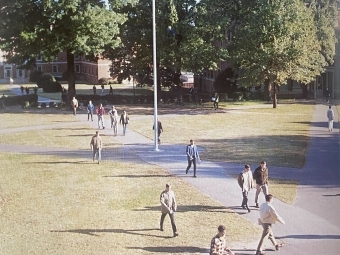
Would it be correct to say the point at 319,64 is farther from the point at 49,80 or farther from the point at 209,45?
the point at 49,80

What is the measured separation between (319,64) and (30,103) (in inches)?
196

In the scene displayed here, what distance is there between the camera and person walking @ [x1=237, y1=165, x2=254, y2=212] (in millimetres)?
7079

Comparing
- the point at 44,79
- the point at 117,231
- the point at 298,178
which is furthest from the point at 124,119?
the point at 298,178

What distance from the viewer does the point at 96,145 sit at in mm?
8109

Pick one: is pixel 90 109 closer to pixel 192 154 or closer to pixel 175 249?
pixel 192 154

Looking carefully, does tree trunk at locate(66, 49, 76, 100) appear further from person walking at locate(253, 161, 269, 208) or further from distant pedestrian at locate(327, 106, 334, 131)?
distant pedestrian at locate(327, 106, 334, 131)

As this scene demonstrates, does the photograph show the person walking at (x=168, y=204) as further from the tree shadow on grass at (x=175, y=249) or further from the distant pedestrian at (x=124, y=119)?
the distant pedestrian at (x=124, y=119)

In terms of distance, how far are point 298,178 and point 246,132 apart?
1.08 m

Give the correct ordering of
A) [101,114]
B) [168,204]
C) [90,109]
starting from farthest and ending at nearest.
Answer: [101,114] → [90,109] → [168,204]

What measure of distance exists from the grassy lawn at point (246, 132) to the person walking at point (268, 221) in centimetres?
152

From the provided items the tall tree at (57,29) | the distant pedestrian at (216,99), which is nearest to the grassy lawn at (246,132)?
the distant pedestrian at (216,99)

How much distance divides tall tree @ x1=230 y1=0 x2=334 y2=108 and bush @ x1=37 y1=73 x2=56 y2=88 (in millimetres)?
2865

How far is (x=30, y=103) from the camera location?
8992 millimetres

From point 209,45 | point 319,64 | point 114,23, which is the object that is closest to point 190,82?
point 209,45
